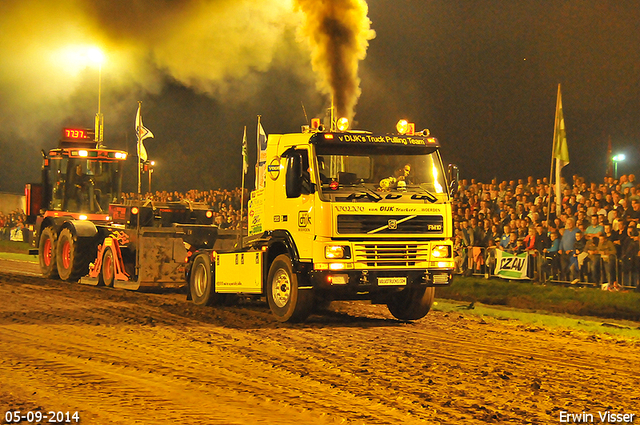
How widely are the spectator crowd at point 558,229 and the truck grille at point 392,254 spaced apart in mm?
5533

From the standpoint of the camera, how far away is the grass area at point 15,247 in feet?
114

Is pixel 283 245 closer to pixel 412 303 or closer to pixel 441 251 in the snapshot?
pixel 412 303

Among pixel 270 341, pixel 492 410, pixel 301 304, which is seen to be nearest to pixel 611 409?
pixel 492 410

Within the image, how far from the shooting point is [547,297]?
1522 centimetres

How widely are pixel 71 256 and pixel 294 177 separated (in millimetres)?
9953

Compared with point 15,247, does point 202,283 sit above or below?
below

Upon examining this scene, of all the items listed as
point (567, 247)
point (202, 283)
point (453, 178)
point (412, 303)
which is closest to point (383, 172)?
point (453, 178)

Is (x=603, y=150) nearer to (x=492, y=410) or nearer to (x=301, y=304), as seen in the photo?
(x=301, y=304)

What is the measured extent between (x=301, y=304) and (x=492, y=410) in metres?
5.40

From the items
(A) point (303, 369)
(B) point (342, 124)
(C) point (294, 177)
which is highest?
(B) point (342, 124)

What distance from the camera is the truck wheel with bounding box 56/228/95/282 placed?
19484 mm

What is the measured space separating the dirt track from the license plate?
72cm

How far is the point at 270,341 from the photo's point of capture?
1045 centimetres

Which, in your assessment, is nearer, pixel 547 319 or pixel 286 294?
pixel 286 294
